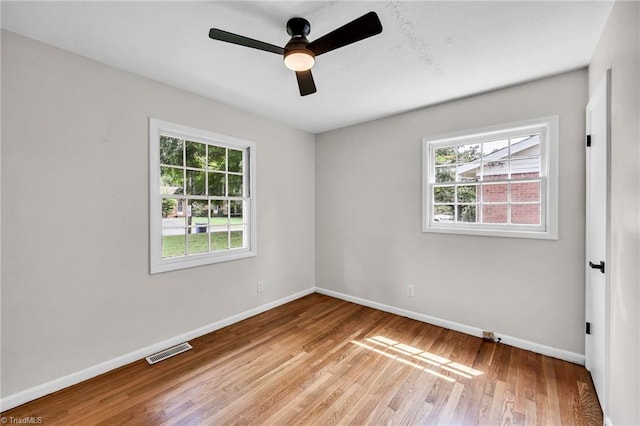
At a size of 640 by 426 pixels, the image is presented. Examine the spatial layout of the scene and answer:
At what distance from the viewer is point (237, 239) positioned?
3332mm

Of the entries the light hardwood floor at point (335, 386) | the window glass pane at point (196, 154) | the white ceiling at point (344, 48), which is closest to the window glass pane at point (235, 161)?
the window glass pane at point (196, 154)

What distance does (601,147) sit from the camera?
1796 millimetres

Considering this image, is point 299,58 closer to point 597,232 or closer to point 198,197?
point 198,197

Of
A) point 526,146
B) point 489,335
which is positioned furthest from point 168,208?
point 526,146

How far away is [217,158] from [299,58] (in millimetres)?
1846

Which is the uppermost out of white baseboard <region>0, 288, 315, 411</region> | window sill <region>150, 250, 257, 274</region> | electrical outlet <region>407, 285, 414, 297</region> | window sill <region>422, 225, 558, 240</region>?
window sill <region>422, 225, 558, 240</region>

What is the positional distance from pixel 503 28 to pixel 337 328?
302 cm

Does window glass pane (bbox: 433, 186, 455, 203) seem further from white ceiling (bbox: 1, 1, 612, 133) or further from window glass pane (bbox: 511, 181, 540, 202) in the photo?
white ceiling (bbox: 1, 1, 612, 133)

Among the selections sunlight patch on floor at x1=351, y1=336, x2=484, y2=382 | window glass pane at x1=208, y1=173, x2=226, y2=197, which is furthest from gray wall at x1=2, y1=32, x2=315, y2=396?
sunlight patch on floor at x1=351, y1=336, x2=484, y2=382

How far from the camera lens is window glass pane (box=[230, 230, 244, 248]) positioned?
10.7ft

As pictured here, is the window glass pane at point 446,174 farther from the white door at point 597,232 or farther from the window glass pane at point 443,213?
the white door at point 597,232

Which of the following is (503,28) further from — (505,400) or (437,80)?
(505,400)

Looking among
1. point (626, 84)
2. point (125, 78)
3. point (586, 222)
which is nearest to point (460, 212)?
point (586, 222)

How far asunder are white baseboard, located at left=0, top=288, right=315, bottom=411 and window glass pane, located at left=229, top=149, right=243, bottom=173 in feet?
5.84
